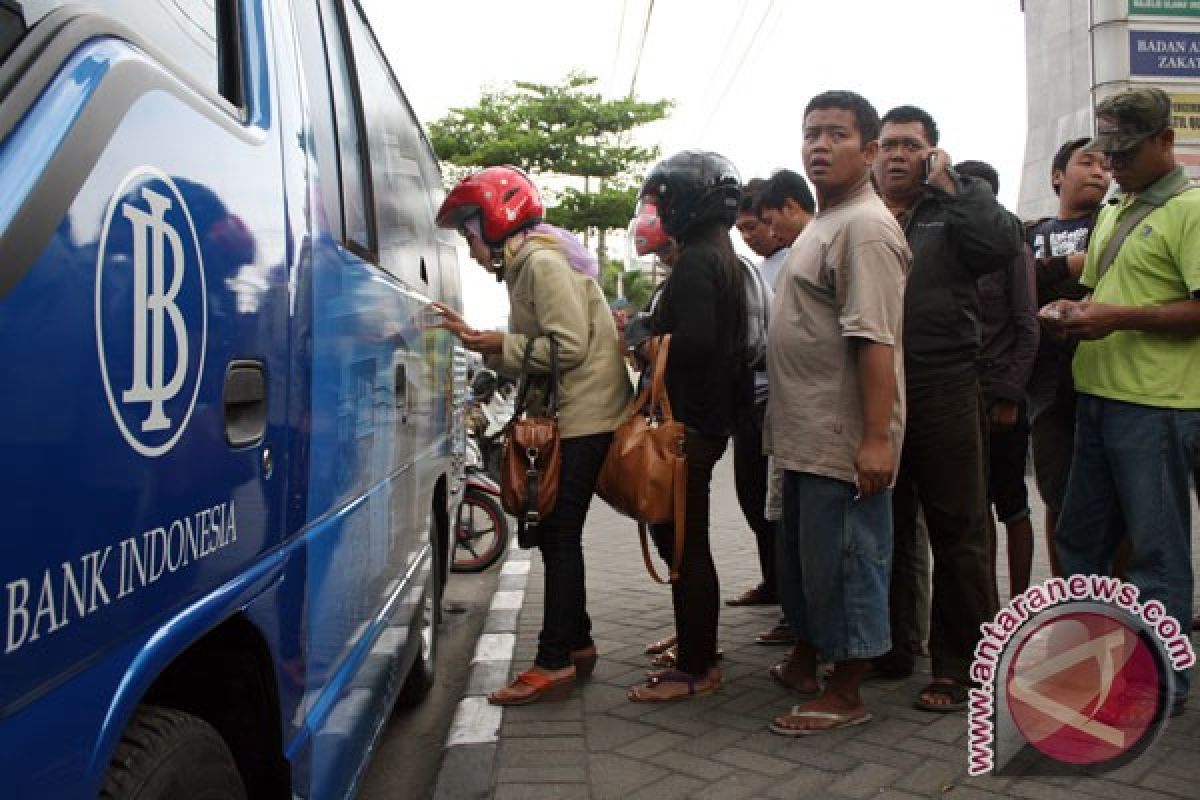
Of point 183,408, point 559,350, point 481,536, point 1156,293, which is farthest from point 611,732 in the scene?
point 481,536

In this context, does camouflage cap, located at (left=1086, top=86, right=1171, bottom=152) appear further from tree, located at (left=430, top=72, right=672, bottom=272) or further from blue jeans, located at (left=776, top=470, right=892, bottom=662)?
tree, located at (left=430, top=72, right=672, bottom=272)

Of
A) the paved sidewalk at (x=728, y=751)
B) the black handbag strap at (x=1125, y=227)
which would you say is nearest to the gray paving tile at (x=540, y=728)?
the paved sidewalk at (x=728, y=751)

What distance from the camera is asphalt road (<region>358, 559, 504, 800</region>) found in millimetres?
3414

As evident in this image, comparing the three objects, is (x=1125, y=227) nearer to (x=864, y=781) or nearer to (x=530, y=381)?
(x=864, y=781)

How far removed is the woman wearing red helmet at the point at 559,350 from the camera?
12.3ft

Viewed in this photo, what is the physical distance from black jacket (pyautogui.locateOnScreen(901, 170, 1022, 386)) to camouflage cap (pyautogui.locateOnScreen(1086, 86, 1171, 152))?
41 centimetres

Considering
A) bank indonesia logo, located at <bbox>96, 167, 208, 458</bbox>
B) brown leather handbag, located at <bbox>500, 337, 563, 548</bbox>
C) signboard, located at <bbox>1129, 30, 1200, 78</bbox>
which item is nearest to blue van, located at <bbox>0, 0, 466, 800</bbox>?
bank indonesia logo, located at <bbox>96, 167, 208, 458</bbox>

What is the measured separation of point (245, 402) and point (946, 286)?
8.85 ft

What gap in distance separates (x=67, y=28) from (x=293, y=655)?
107 cm

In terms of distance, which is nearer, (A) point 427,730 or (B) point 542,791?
(B) point 542,791

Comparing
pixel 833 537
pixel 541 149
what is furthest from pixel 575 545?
pixel 541 149

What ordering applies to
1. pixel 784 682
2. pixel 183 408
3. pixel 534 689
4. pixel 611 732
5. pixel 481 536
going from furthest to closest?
pixel 481 536 < pixel 784 682 < pixel 534 689 < pixel 611 732 < pixel 183 408

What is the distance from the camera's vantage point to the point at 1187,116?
24.3 feet

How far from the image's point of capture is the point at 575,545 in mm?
3836
